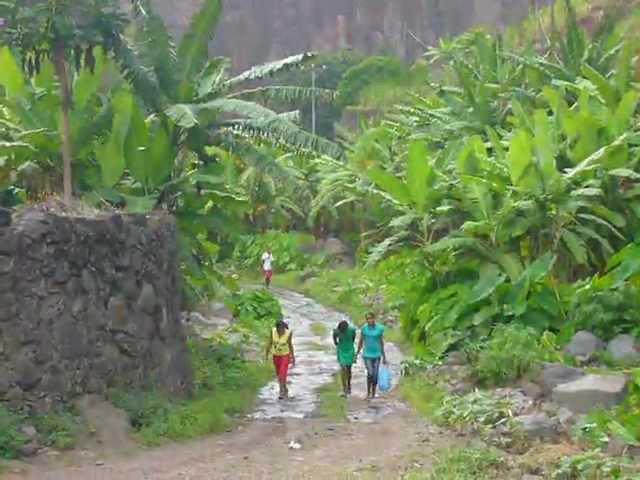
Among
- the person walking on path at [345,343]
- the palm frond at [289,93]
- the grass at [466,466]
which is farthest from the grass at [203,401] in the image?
the palm frond at [289,93]

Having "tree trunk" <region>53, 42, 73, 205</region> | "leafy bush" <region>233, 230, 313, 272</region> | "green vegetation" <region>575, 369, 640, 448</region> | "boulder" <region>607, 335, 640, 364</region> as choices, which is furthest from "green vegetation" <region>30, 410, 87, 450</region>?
"leafy bush" <region>233, 230, 313, 272</region>

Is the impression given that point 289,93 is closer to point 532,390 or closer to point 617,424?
point 532,390

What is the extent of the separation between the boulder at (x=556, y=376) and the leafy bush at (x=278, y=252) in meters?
16.4

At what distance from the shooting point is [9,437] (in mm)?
8031

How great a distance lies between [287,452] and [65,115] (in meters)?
4.54

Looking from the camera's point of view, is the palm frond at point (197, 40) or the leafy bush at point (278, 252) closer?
the palm frond at point (197, 40)

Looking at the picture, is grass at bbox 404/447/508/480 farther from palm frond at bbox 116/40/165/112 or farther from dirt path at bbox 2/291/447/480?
palm frond at bbox 116/40/165/112

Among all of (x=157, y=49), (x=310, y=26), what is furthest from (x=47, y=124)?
(x=310, y=26)

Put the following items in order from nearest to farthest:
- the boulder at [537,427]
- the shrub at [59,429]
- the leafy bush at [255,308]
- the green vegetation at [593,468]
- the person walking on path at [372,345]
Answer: the green vegetation at [593,468]
the shrub at [59,429]
the boulder at [537,427]
the person walking on path at [372,345]
the leafy bush at [255,308]

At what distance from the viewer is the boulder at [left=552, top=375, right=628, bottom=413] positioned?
9.53 meters

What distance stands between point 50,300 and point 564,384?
503cm

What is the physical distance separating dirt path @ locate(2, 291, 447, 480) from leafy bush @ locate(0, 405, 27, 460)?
0.66 feet

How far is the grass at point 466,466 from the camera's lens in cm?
756

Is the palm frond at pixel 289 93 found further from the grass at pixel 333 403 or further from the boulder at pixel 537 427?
the boulder at pixel 537 427
